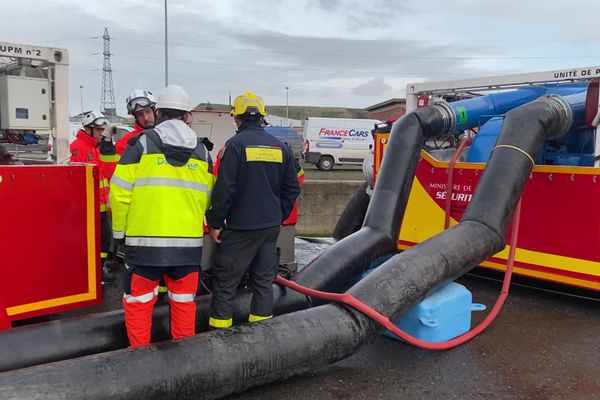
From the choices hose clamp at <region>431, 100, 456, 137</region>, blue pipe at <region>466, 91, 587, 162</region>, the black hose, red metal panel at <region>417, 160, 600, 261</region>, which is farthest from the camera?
the black hose

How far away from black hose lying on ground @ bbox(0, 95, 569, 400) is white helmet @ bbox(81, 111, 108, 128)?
318cm

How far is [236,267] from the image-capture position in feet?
11.4

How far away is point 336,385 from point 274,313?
0.71 metres

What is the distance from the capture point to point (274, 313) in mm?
3945

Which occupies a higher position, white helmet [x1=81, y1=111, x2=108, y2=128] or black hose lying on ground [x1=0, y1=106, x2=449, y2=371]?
white helmet [x1=81, y1=111, x2=108, y2=128]

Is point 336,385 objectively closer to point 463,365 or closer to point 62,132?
point 463,365

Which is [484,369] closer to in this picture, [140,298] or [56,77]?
[140,298]

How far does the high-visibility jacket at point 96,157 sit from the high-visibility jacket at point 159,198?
2.08 m

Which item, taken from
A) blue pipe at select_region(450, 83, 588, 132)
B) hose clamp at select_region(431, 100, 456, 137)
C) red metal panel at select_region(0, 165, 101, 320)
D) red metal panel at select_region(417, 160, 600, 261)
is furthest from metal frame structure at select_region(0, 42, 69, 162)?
red metal panel at select_region(417, 160, 600, 261)

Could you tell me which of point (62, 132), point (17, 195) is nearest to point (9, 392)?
point (17, 195)

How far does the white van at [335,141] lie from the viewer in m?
24.0

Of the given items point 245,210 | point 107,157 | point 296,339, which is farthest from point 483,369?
point 107,157

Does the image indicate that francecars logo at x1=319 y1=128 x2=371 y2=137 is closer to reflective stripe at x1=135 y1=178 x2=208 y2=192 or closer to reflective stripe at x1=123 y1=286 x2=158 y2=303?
reflective stripe at x1=135 y1=178 x2=208 y2=192

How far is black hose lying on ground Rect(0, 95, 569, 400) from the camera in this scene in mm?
2607
